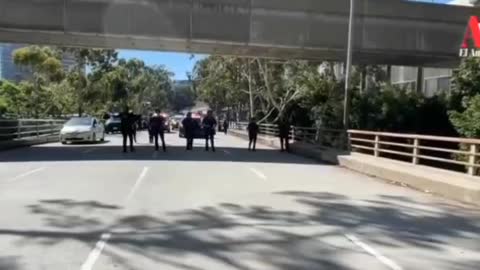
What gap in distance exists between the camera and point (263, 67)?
45594 mm

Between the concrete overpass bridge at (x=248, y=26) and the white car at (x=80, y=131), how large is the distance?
17.2 ft

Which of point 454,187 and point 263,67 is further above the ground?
point 263,67

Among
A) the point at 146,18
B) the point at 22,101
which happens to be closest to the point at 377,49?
the point at 146,18

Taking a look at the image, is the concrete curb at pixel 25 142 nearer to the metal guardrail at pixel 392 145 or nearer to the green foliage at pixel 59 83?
the metal guardrail at pixel 392 145

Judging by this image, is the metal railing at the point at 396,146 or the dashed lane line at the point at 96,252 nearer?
the dashed lane line at the point at 96,252

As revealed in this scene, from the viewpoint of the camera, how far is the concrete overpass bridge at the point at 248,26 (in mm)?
24875

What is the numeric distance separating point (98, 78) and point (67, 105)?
418cm

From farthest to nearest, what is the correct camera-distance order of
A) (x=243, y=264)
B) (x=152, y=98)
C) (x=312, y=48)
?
1. (x=152, y=98)
2. (x=312, y=48)
3. (x=243, y=264)

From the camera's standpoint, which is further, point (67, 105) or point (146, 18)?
point (67, 105)

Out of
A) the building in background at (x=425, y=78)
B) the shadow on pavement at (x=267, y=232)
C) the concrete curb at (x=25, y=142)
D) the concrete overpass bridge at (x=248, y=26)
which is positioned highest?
the concrete overpass bridge at (x=248, y=26)

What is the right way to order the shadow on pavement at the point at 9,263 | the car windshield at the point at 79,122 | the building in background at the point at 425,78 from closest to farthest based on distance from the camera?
1. the shadow on pavement at the point at 9,263
2. the car windshield at the point at 79,122
3. the building in background at the point at 425,78

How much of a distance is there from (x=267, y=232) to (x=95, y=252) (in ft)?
7.74

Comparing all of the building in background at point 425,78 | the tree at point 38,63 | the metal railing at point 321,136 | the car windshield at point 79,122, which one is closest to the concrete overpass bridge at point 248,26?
the metal railing at point 321,136

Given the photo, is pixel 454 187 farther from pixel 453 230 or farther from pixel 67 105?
pixel 67 105
